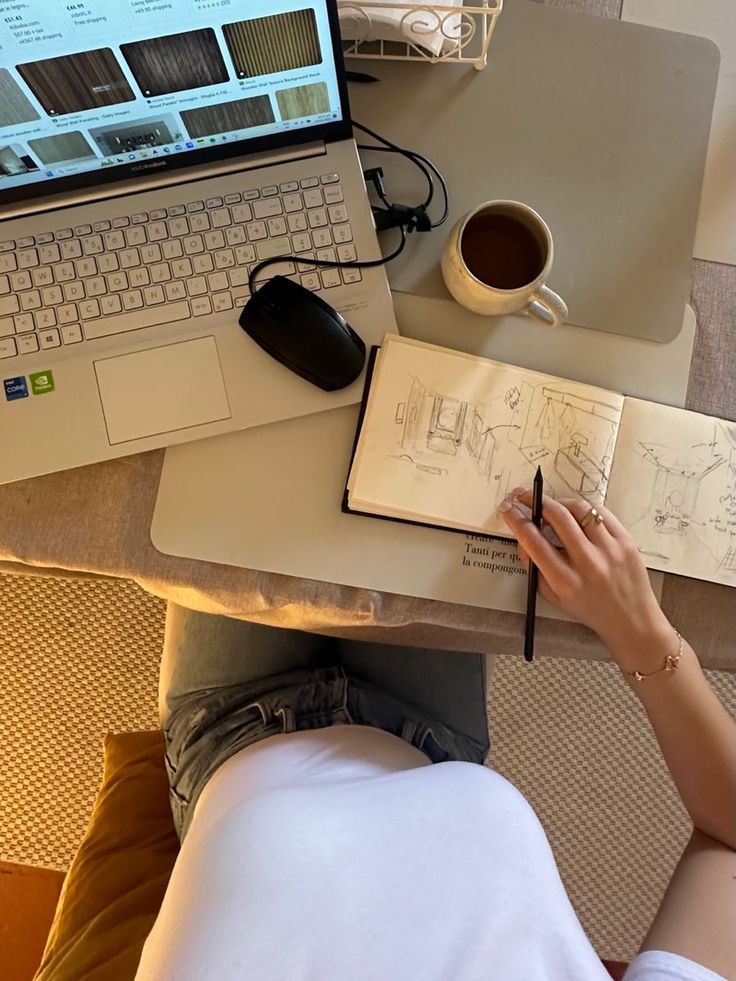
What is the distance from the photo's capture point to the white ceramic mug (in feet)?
1.81

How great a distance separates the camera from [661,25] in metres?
0.66

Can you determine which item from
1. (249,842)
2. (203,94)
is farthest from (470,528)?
(203,94)

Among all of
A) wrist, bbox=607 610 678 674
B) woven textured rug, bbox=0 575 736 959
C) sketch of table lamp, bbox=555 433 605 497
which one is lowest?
woven textured rug, bbox=0 575 736 959

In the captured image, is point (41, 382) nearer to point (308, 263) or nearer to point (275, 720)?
point (308, 263)

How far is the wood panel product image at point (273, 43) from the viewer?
0.47 metres

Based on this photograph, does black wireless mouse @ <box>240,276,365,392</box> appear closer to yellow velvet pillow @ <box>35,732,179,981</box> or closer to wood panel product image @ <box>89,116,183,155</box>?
wood panel product image @ <box>89,116,183,155</box>

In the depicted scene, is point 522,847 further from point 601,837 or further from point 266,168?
point 601,837

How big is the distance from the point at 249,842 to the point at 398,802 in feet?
0.39

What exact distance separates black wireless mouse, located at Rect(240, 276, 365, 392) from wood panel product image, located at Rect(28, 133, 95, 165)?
0.17 meters

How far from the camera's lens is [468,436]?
0.59 m

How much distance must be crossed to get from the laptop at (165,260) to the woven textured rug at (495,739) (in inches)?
23.3

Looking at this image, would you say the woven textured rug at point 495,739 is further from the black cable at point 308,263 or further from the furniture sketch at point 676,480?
the black cable at point 308,263

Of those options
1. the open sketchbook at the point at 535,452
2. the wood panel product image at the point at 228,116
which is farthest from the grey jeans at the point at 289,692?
the wood panel product image at the point at 228,116

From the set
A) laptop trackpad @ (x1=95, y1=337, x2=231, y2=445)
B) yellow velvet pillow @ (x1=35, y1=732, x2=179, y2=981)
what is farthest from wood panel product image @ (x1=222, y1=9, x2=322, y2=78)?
yellow velvet pillow @ (x1=35, y1=732, x2=179, y2=981)
